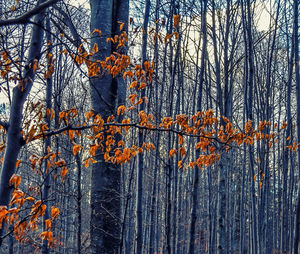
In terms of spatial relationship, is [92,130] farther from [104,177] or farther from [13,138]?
[13,138]

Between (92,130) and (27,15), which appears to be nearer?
(27,15)

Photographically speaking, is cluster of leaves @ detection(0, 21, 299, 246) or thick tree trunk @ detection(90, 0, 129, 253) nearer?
cluster of leaves @ detection(0, 21, 299, 246)

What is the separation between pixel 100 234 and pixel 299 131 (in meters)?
3.06

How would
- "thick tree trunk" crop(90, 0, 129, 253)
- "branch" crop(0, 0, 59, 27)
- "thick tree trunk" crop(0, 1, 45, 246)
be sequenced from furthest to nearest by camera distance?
"thick tree trunk" crop(90, 0, 129, 253) < "thick tree trunk" crop(0, 1, 45, 246) < "branch" crop(0, 0, 59, 27)

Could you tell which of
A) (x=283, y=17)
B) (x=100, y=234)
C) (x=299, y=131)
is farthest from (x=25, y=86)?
(x=283, y=17)

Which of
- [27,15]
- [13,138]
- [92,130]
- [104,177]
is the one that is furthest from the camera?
[104,177]

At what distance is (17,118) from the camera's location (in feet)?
6.47

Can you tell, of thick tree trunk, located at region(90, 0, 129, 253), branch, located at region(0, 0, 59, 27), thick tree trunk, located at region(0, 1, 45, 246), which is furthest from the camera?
thick tree trunk, located at region(90, 0, 129, 253)

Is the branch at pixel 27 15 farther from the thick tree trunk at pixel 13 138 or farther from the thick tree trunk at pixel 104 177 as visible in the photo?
the thick tree trunk at pixel 104 177

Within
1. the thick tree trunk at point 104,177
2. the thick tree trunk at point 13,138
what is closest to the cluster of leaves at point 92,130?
the thick tree trunk at point 13,138

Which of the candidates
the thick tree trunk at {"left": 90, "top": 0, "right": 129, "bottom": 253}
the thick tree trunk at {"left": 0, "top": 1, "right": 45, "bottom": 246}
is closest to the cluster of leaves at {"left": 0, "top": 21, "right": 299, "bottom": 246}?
the thick tree trunk at {"left": 0, "top": 1, "right": 45, "bottom": 246}

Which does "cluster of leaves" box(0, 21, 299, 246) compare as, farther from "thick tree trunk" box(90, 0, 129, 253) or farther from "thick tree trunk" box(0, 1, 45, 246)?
"thick tree trunk" box(90, 0, 129, 253)

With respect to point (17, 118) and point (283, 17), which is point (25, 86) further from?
point (283, 17)

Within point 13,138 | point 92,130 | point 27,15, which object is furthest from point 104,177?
point 27,15
